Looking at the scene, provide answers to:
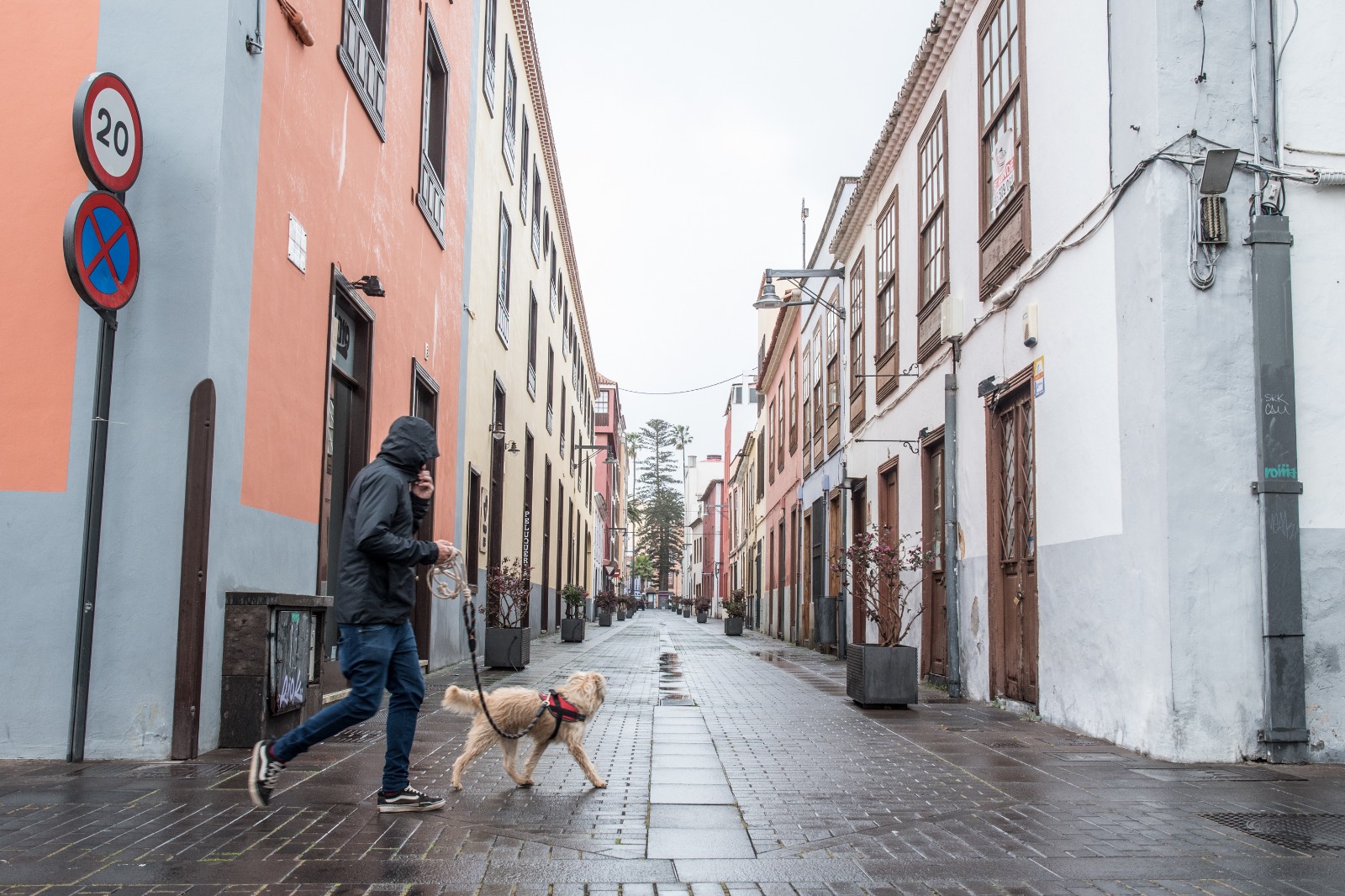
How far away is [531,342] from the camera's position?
22.9 metres

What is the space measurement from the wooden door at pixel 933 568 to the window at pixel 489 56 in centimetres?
822

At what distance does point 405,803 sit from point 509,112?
15.5m

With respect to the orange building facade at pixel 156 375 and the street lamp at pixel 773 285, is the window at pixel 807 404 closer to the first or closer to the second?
the street lamp at pixel 773 285

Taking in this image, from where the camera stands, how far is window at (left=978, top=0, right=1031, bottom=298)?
9.24 m

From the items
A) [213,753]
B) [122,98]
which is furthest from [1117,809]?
[122,98]

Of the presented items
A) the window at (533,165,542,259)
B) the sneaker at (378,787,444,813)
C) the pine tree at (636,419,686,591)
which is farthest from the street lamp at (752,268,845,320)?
the pine tree at (636,419,686,591)

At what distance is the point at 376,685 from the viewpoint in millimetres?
4758

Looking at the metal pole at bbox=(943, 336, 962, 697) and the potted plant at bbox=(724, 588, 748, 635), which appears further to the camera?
the potted plant at bbox=(724, 588, 748, 635)

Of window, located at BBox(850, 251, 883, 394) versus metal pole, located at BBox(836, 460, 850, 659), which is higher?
window, located at BBox(850, 251, 883, 394)

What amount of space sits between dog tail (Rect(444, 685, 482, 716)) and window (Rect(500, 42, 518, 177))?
13.4 m

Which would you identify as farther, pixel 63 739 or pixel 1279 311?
pixel 1279 311

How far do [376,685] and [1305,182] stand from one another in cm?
618

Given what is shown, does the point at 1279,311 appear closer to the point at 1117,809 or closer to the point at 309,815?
the point at 1117,809

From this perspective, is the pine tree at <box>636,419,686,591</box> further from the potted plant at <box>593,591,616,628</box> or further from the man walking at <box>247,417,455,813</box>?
the man walking at <box>247,417,455,813</box>
